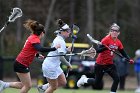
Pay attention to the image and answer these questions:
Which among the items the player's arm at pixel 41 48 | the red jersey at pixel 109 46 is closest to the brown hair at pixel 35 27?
the player's arm at pixel 41 48

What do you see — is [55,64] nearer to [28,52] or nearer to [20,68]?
[28,52]

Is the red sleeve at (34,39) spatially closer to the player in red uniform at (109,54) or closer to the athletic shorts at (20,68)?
the athletic shorts at (20,68)

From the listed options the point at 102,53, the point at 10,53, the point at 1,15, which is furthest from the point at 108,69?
the point at 10,53

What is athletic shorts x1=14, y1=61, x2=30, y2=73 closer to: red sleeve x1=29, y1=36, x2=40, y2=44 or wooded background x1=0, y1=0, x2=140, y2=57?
red sleeve x1=29, y1=36, x2=40, y2=44

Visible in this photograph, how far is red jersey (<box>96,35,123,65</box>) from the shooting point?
18219 mm

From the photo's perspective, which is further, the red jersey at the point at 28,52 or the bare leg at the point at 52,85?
the bare leg at the point at 52,85

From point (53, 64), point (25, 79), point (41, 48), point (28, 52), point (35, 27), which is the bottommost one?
point (25, 79)

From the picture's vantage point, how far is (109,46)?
59.7ft

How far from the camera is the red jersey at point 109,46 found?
18219mm

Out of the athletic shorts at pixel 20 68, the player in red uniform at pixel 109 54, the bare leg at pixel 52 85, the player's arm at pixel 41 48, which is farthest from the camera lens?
the player in red uniform at pixel 109 54

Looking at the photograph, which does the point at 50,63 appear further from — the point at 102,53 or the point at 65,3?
the point at 65,3

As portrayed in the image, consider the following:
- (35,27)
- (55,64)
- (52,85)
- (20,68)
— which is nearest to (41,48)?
(35,27)

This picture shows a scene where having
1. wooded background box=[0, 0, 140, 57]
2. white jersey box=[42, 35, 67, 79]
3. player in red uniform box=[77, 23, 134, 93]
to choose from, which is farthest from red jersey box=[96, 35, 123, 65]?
wooded background box=[0, 0, 140, 57]

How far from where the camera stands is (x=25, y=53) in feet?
53.4
